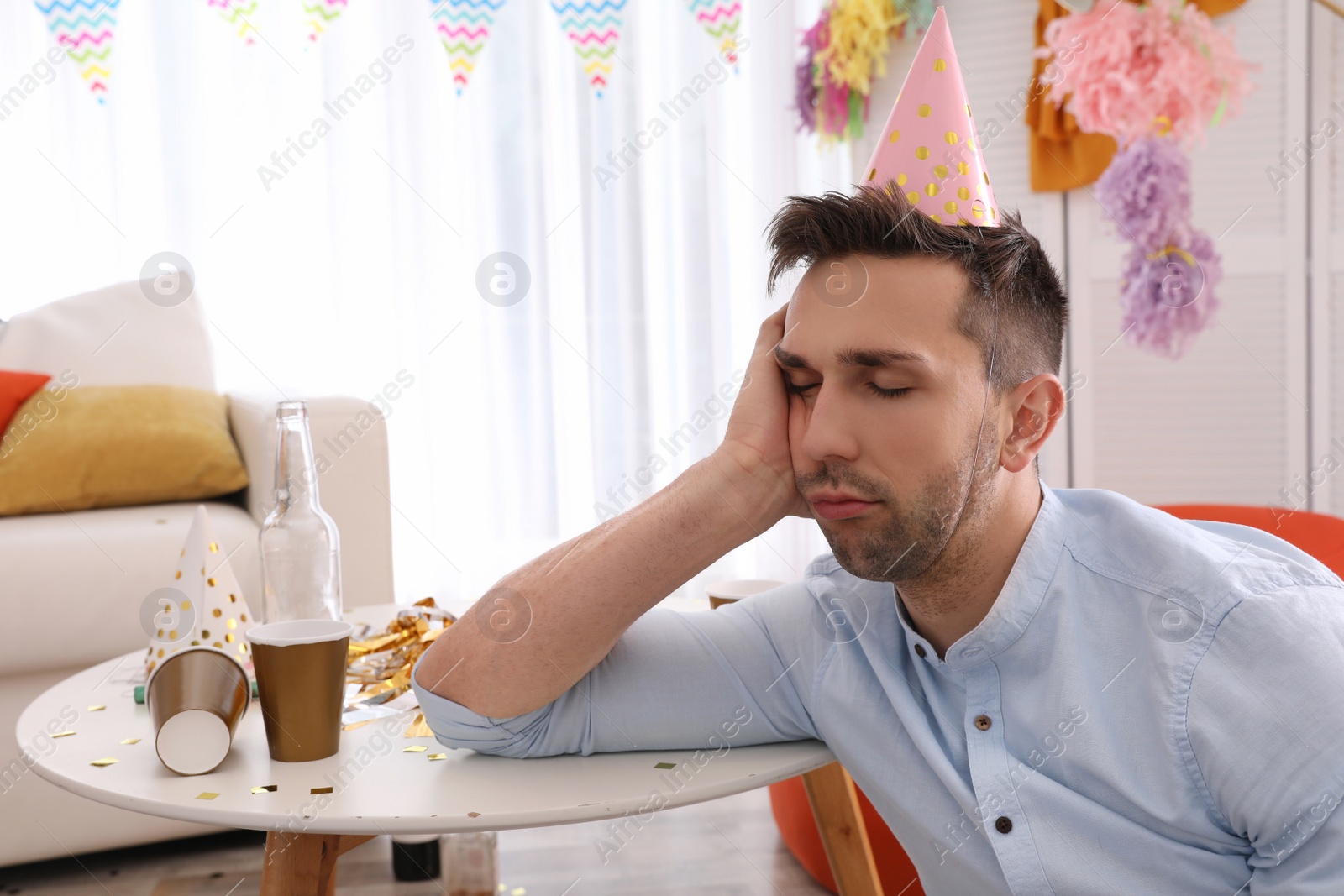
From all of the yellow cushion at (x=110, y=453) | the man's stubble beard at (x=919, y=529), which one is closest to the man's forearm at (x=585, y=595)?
the man's stubble beard at (x=919, y=529)

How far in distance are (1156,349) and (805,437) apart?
2.64 meters

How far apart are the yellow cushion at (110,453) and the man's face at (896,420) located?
5.32 feet

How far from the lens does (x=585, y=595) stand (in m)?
0.93

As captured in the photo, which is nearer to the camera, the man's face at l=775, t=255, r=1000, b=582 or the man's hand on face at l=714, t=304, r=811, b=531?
the man's face at l=775, t=255, r=1000, b=582

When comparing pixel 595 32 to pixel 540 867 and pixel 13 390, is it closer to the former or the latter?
pixel 13 390

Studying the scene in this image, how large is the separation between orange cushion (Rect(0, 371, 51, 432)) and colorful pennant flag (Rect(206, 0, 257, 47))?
1334mm

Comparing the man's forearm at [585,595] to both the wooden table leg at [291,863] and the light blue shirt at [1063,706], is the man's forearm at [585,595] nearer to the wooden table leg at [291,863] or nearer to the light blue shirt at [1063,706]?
the light blue shirt at [1063,706]

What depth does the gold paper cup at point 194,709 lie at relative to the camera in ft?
2.95

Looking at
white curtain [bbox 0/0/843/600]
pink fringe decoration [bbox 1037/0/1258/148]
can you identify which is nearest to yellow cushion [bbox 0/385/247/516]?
white curtain [bbox 0/0/843/600]

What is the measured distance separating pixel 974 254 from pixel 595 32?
2.73 m

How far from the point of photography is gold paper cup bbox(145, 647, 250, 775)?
2.95 feet

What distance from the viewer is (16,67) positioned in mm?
2895

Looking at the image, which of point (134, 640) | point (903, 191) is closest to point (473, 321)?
point (134, 640)

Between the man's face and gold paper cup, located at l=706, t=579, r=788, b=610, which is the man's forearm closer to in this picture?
the man's face
